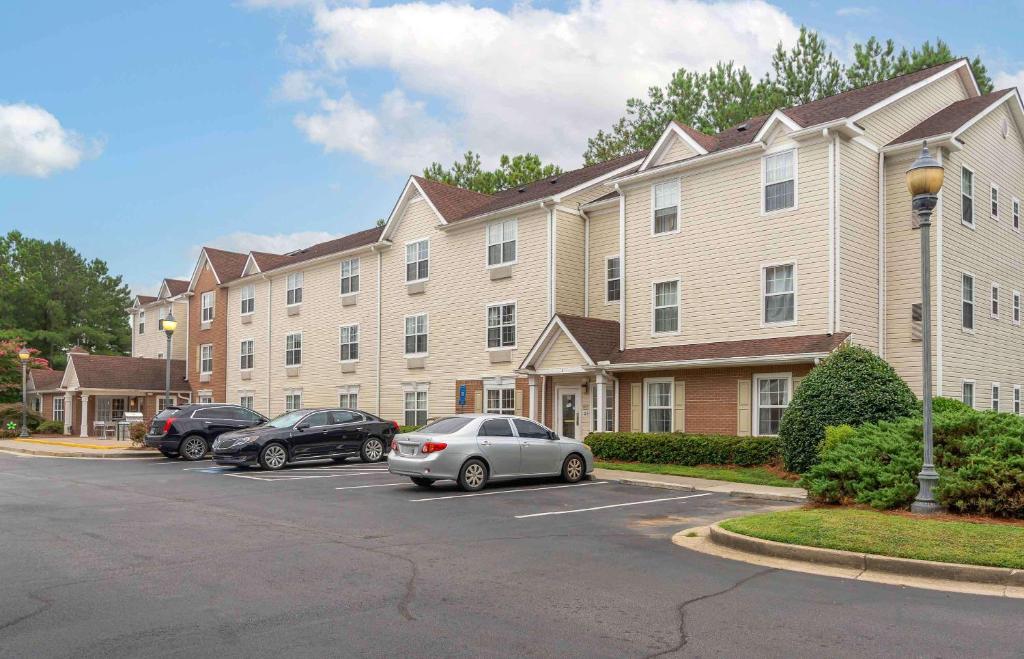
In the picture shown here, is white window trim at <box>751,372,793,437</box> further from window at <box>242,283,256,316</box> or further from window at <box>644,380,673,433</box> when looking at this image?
window at <box>242,283,256,316</box>

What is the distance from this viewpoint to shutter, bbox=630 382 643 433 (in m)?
24.9

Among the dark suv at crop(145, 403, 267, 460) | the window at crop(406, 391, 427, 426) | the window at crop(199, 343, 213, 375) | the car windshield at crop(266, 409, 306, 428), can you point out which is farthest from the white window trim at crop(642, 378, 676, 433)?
the window at crop(199, 343, 213, 375)

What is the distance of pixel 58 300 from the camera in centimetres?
7531

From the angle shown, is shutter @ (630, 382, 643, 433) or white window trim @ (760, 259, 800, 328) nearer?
white window trim @ (760, 259, 800, 328)

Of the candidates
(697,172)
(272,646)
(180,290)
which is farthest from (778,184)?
(180,290)

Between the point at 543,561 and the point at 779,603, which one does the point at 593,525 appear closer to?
the point at 543,561

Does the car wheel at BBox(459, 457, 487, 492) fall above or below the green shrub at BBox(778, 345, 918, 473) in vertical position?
below

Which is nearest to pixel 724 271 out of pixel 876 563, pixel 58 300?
pixel 876 563

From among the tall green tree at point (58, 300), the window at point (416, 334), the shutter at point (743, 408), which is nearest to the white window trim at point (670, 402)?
the shutter at point (743, 408)

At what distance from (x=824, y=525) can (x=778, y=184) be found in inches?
535

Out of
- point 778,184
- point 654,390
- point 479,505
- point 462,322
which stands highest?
point 778,184

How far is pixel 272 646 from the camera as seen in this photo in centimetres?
626

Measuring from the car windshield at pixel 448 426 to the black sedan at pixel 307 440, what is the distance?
244 inches

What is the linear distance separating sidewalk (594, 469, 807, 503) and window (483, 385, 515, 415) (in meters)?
8.11
